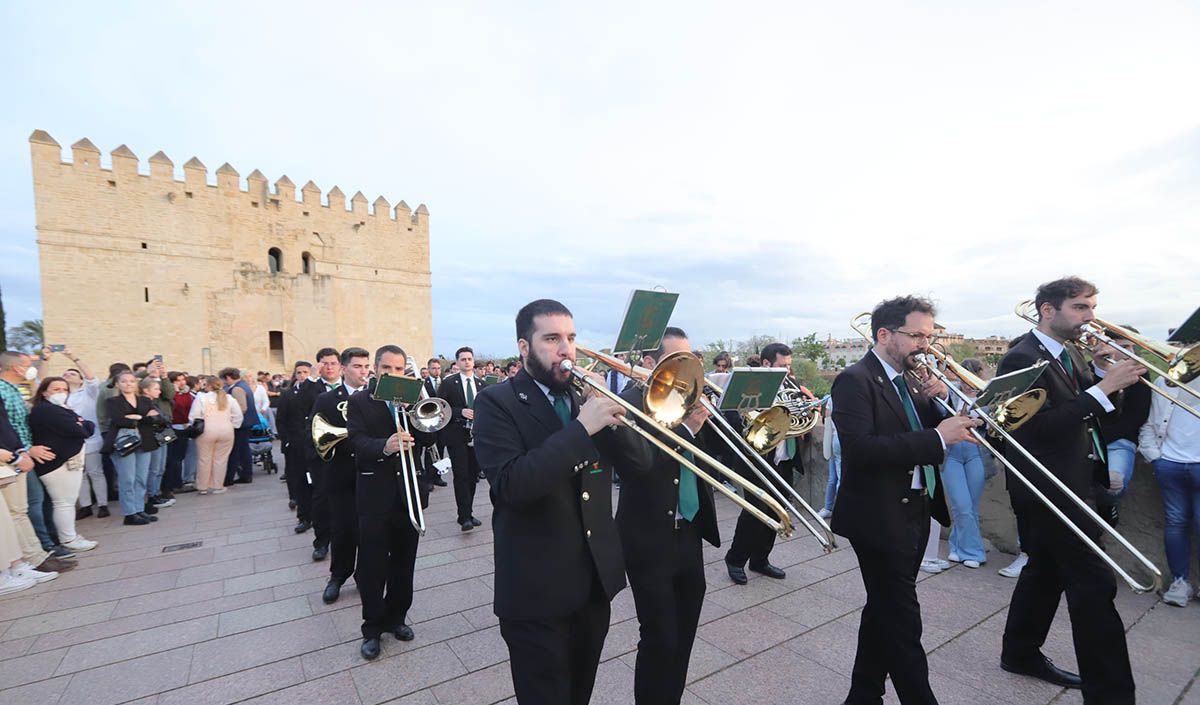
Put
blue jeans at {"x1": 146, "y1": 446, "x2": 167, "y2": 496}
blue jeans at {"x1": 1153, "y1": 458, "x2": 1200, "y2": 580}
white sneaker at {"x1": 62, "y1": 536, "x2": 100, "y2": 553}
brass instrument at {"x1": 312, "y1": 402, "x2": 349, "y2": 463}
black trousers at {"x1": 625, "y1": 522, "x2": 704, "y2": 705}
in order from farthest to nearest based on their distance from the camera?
blue jeans at {"x1": 146, "y1": 446, "x2": 167, "y2": 496}, white sneaker at {"x1": 62, "y1": 536, "x2": 100, "y2": 553}, brass instrument at {"x1": 312, "y1": 402, "x2": 349, "y2": 463}, blue jeans at {"x1": 1153, "y1": 458, "x2": 1200, "y2": 580}, black trousers at {"x1": 625, "y1": 522, "x2": 704, "y2": 705}

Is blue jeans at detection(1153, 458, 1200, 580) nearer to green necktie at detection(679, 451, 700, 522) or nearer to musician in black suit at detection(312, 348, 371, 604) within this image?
green necktie at detection(679, 451, 700, 522)

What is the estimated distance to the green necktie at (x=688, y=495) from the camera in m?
2.91

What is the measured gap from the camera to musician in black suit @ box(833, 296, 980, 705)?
9.03 ft

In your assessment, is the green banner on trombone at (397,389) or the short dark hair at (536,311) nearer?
the short dark hair at (536,311)

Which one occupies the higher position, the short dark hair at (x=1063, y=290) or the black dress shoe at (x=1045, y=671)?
the short dark hair at (x=1063, y=290)

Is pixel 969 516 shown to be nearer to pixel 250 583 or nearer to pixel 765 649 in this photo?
pixel 765 649

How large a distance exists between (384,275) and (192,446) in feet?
92.7

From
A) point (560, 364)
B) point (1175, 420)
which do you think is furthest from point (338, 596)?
point (1175, 420)

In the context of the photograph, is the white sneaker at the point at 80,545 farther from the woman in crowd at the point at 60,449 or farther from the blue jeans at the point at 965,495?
the blue jeans at the point at 965,495

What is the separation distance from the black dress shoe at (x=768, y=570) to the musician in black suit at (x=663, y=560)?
2.77 m

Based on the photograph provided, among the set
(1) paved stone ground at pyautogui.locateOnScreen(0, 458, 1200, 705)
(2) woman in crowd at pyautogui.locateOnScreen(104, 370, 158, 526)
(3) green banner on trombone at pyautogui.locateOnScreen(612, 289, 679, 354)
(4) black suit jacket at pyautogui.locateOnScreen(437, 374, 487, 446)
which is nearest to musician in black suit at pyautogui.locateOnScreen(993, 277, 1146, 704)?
(1) paved stone ground at pyautogui.locateOnScreen(0, 458, 1200, 705)

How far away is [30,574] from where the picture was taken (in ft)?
18.9

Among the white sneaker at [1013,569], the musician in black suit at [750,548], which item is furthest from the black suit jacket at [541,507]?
the white sneaker at [1013,569]

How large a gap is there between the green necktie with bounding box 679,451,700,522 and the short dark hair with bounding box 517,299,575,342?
1121 millimetres
